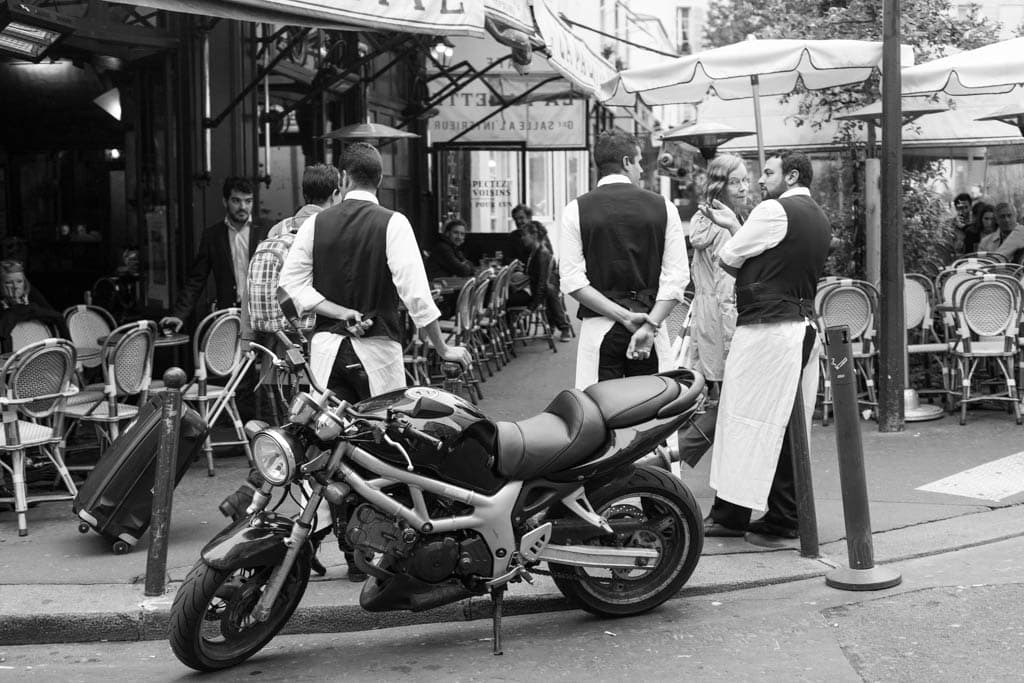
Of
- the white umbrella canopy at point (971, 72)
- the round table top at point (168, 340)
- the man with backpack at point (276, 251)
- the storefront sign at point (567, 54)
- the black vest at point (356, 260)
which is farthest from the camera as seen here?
the storefront sign at point (567, 54)

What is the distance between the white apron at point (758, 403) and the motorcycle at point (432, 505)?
1006 millimetres

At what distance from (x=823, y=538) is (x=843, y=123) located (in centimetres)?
832

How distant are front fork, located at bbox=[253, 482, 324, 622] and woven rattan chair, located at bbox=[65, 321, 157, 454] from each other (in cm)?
312

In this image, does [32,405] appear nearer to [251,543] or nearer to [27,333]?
[27,333]

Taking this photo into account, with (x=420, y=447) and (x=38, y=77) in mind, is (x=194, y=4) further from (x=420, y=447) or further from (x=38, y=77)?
(x=38, y=77)

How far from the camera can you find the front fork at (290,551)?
5023mm

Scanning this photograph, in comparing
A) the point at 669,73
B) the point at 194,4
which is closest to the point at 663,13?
the point at 669,73

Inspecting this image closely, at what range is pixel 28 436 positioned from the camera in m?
7.21

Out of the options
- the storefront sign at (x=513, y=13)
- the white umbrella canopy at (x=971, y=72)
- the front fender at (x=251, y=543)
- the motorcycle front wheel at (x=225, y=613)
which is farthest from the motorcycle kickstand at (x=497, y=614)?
the white umbrella canopy at (x=971, y=72)

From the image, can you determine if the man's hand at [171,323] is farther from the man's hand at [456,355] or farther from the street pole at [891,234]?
the street pole at [891,234]

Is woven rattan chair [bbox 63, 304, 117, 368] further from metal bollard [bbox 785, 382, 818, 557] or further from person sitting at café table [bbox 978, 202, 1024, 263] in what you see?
person sitting at café table [bbox 978, 202, 1024, 263]

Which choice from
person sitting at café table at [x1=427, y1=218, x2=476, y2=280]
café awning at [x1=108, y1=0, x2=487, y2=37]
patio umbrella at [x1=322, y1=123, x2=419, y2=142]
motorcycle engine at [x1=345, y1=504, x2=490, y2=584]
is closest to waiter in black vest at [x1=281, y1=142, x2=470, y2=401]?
motorcycle engine at [x1=345, y1=504, x2=490, y2=584]

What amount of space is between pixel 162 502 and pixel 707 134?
11720mm

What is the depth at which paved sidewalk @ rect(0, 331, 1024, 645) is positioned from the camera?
18.7 feet
